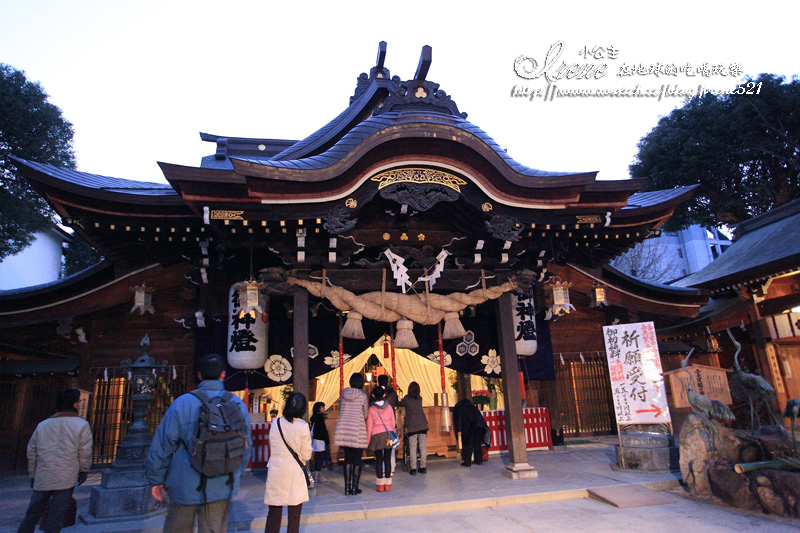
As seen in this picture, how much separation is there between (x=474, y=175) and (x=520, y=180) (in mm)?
740

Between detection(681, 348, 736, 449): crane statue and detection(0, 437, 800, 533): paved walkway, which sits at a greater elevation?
detection(681, 348, 736, 449): crane statue

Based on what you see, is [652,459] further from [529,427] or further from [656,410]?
[529,427]

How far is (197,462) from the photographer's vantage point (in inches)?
127

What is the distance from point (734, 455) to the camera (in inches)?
246

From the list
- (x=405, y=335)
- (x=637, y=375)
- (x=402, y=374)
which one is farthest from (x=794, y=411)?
(x=402, y=374)

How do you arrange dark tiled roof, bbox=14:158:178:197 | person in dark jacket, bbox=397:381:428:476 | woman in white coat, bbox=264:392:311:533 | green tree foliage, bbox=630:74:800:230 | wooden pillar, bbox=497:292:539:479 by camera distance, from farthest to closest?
1. green tree foliage, bbox=630:74:800:230
2. person in dark jacket, bbox=397:381:428:476
3. wooden pillar, bbox=497:292:539:479
4. dark tiled roof, bbox=14:158:178:197
5. woman in white coat, bbox=264:392:311:533

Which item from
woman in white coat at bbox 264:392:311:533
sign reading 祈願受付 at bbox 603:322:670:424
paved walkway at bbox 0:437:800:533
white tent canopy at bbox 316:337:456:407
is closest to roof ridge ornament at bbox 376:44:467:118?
sign reading 祈願受付 at bbox 603:322:670:424

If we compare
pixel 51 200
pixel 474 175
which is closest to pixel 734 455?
pixel 474 175

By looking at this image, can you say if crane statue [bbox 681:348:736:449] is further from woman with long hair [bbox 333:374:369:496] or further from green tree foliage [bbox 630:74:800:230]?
green tree foliage [bbox 630:74:800:230]

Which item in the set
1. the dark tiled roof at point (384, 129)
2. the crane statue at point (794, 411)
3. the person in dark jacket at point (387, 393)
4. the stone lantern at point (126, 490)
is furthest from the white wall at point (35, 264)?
the crane statue at point (794, 411)

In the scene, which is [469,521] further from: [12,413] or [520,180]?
[12,413]

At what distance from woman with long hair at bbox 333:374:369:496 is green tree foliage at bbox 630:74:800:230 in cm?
1785

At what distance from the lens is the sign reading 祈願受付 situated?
733 cm

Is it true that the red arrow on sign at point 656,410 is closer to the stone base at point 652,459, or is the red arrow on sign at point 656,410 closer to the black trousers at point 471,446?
the stone base at point 652,459
